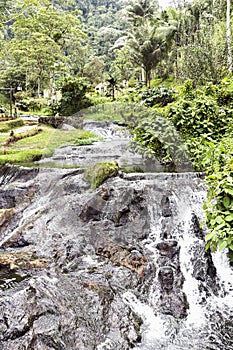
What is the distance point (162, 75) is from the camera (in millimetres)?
23562

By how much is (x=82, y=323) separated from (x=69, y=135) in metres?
9.20

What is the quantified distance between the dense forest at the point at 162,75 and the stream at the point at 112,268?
96 cm

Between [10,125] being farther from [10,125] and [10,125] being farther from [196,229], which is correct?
[196,229]

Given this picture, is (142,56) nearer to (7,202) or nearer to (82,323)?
(7,202)

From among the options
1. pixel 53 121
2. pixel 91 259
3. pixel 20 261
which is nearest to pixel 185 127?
pixel 91 259

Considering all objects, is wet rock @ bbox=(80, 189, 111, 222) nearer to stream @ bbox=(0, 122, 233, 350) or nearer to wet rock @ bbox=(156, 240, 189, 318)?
stream @ bbox=(0, 122, 233, 350)

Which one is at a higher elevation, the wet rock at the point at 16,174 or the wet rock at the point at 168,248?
the wet rock at the point at 16,174

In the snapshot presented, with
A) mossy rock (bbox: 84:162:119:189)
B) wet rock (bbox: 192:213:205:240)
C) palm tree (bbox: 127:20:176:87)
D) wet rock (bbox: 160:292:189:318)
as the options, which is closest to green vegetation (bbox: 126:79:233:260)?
mossy rock (bbox: 84:162:119:189)

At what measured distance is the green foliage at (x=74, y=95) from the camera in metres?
15.0

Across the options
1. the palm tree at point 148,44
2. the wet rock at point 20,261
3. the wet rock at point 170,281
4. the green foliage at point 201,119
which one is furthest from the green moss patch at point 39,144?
the palm tree at point 148,44

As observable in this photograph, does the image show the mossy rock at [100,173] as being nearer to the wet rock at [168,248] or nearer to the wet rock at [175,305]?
the wet rock at [168,248]

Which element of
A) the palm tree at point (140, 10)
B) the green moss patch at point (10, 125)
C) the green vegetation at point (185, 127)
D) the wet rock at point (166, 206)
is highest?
the palm tree at point (140, 10)

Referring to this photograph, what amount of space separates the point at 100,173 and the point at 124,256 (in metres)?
2.42

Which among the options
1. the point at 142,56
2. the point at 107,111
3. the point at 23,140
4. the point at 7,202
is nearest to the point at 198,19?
the point at 142,56
